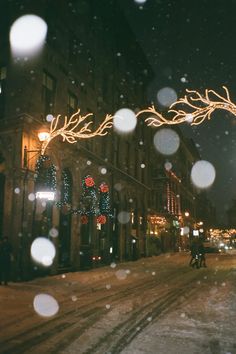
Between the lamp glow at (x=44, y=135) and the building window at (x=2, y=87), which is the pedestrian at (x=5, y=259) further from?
the building window at (x=2, y=87)

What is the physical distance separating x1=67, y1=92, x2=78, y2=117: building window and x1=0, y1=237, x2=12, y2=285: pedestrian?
29.6 feet

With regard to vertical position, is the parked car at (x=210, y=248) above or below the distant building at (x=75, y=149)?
below

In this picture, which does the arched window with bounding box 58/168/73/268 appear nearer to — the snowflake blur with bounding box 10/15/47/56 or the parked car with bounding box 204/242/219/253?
the snowflake blur with bounding box 10/15/47/56

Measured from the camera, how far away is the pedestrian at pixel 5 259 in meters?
14.8

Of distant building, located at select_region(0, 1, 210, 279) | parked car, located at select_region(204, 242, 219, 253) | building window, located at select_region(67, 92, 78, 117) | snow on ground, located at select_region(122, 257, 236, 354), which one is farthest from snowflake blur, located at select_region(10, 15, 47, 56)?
parked car, located at select_region(204, 242, 219, 253)

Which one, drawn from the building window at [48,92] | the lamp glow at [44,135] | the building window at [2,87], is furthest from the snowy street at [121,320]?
the building window at [48,92]

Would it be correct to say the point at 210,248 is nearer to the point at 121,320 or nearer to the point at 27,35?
the point at 27,35

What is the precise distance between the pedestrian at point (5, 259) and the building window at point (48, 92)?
269 inches

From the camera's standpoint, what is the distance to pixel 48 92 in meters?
19.5

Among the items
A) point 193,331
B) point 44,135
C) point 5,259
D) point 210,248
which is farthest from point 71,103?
point 210,248

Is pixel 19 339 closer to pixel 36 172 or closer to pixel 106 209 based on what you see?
pixel 36 172

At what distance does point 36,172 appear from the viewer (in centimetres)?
1725

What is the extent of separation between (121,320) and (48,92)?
44.6ft

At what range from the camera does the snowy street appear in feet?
21.6
